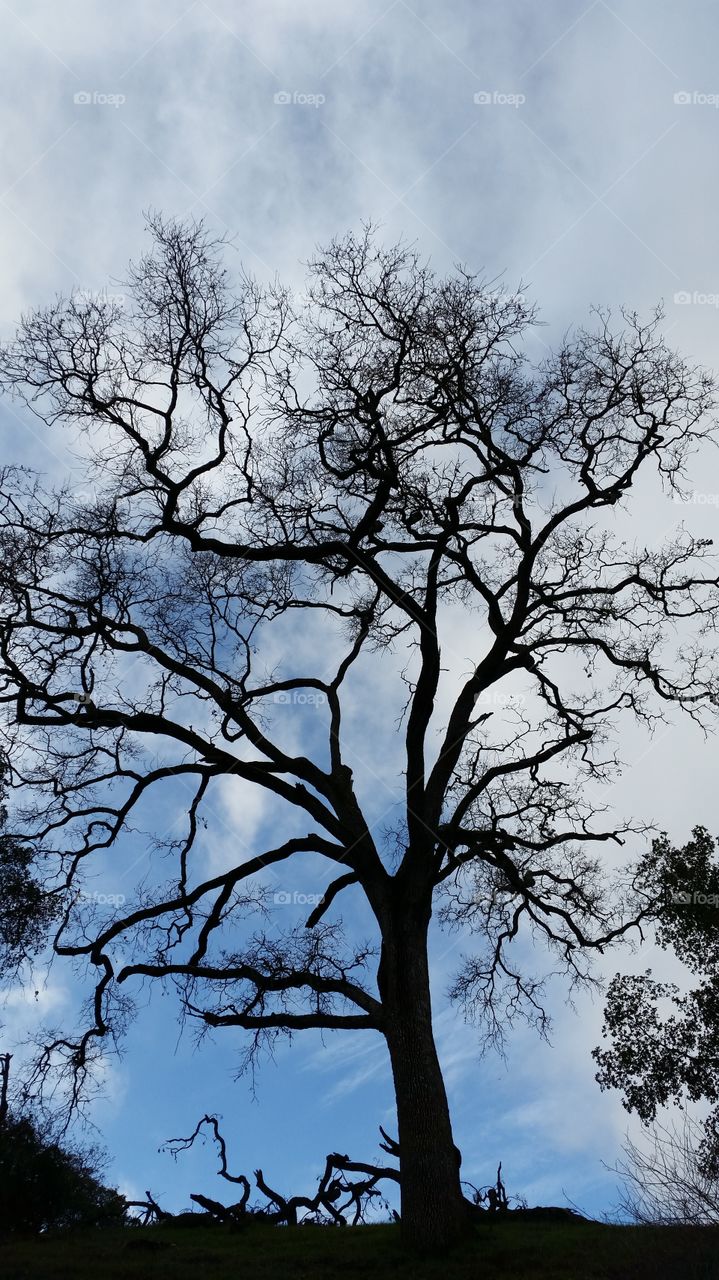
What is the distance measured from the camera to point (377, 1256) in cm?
1025

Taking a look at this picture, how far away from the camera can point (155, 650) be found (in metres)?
12.8

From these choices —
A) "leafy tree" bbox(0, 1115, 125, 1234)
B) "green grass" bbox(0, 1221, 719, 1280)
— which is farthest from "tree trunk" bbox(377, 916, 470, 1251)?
"leafy tree" bbox(0, 1115, 125, 1234)

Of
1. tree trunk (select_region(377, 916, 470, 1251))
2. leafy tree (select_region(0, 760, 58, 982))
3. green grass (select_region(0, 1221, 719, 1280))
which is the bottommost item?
green grass (select_region(0, 1221, 719, 1280))

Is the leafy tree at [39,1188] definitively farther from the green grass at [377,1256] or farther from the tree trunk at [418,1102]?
the tree trunk at [418,1102]

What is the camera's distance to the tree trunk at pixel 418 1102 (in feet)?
33.8

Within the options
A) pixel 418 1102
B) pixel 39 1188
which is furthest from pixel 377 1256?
pixel 39 1188

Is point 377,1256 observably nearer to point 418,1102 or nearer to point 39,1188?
point 418,1102

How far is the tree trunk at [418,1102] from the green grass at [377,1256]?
0.35 meters

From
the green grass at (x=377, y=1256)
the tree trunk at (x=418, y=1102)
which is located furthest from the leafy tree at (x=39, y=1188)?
the tree trunk at (x=418, y=1102)

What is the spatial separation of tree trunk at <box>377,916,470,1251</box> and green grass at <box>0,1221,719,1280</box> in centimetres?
35

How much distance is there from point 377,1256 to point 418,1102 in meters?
1.62

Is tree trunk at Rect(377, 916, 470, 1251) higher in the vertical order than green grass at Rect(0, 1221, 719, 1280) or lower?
higher

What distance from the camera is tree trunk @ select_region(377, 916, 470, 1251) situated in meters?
10.3

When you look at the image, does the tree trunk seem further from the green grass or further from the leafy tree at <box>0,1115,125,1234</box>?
the leafy tree at <box>0,1115,125,1234</box>
